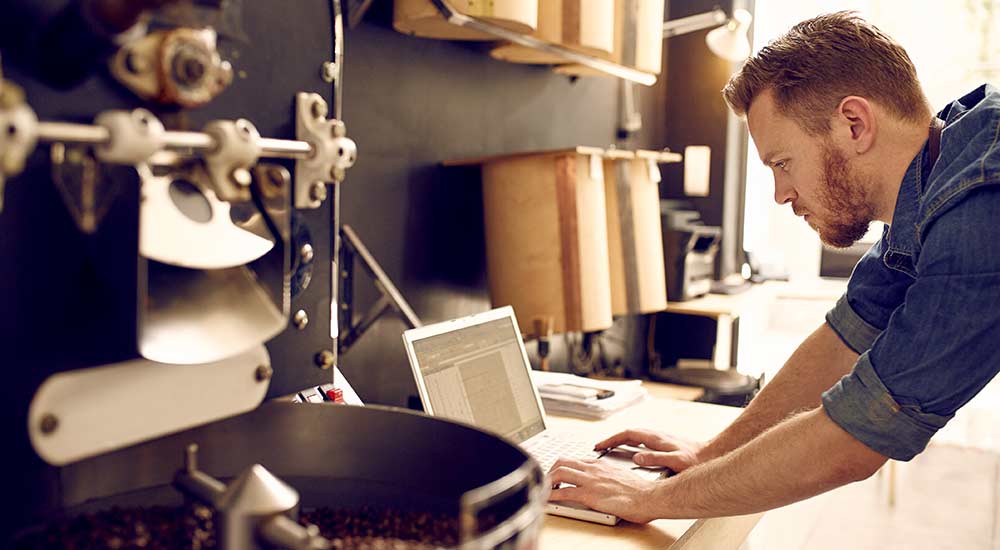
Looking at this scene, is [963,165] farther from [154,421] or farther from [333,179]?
[154,421]

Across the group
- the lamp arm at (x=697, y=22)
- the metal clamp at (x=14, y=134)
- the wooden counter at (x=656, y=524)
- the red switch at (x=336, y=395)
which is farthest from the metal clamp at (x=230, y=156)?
the lamp arm at (x=697, y=22)

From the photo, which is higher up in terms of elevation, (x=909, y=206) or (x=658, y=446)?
(x=909, y=206)

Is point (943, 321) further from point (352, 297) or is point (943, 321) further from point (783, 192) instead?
point (352, 297)

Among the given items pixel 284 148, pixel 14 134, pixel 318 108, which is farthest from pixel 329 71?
pixel 14 134

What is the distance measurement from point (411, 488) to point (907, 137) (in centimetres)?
108

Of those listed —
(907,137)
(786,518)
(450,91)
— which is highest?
(450,91)

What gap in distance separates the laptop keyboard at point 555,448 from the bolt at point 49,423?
95 centimetres

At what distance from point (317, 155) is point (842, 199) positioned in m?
1.06

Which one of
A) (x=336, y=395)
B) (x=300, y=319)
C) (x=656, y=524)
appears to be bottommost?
(x=656, y=524)

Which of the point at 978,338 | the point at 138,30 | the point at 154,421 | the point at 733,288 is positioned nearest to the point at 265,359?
the point at 154,421

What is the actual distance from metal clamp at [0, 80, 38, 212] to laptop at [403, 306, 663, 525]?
2.97 ft

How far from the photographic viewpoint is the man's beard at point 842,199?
1.49 metres

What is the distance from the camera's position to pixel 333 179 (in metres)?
0.86

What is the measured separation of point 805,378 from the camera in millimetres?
1703
